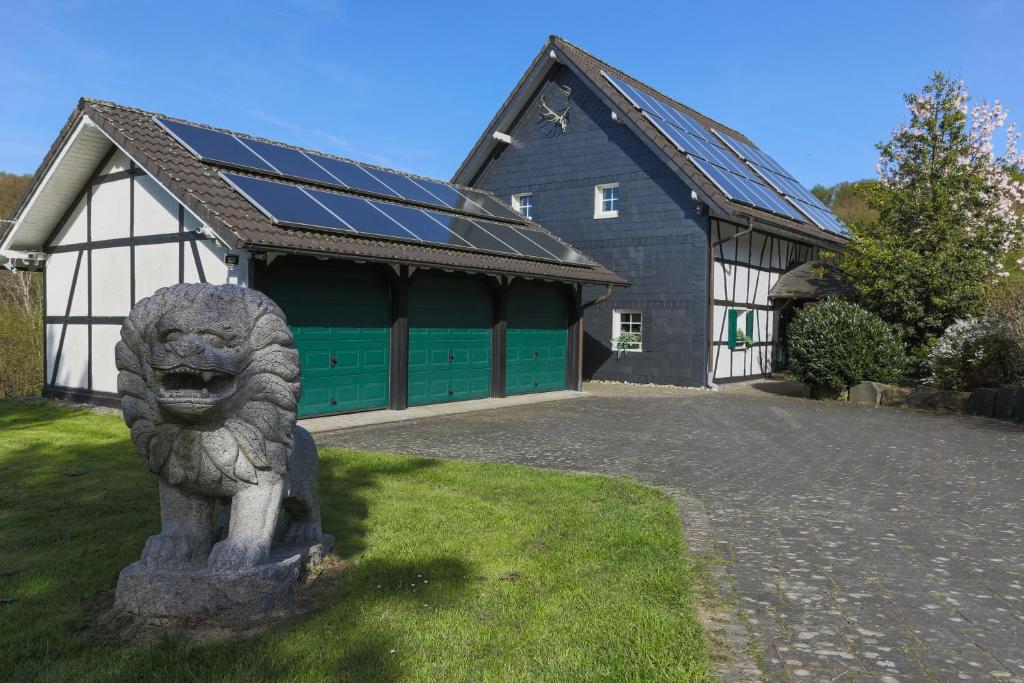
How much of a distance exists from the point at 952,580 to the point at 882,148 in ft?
56.2

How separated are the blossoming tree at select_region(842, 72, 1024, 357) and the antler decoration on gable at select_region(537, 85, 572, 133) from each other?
795 cm

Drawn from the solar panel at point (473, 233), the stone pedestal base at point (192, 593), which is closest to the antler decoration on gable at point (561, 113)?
the solar panel at point (473, 233)

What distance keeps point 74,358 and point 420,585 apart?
447 inches

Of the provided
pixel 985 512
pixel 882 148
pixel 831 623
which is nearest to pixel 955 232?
pixel 882 148

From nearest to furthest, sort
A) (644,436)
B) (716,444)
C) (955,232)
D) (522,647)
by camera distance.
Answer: (522,647) → (716,444) → (644,436) → (955,232)

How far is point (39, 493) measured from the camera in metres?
6.17

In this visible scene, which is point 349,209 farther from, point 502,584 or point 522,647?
point 522,647

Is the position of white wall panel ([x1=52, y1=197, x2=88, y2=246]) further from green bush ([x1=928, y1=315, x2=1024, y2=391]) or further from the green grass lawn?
green bush ([x1=928, y1=315, x2=1024, y2=391])

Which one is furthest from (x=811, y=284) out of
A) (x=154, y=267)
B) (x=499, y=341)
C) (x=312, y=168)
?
(x=154, y=267)

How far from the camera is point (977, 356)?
44.2ft

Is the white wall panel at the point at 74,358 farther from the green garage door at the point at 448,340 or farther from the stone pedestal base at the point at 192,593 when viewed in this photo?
the stone pedestal base at the point at 192,593

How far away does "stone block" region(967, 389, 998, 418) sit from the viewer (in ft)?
41.6

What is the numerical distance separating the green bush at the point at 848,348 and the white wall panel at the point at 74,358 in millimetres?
13986

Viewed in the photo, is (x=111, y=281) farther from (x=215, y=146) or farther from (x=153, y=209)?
(x=215, y=146)
